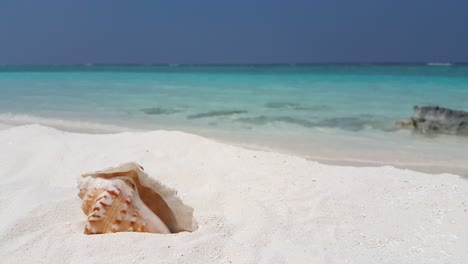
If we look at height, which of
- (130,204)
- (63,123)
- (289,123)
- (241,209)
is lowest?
(63,123)

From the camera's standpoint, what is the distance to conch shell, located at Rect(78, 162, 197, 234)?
245cm

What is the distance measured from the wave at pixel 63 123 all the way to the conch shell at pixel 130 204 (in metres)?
4.57

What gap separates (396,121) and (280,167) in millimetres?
5050

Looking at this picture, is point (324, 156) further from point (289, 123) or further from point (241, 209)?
point (289, 123)

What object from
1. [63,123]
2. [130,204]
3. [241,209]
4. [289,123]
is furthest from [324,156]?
[63,123]

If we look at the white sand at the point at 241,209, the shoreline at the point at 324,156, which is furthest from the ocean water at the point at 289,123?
the white sand at the point at 241,209

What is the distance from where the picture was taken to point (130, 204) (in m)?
2.46

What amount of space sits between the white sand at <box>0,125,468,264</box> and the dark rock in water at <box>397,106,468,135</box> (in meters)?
3.76

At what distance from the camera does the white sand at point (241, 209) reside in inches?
94.1

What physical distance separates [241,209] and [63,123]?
19.6ft

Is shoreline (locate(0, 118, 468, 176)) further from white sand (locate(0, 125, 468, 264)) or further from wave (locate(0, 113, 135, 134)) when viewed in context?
white sand (locate(0, 125, 468, 264))

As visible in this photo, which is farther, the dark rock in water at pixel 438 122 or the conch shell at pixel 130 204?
the dark rock in water at pixel 438 122

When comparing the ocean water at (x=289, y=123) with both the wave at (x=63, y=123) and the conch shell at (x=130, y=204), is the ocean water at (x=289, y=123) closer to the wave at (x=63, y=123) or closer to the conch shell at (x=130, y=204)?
the wave at (x=63, y=123)

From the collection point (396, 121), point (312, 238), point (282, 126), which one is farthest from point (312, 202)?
point (396, 121)
